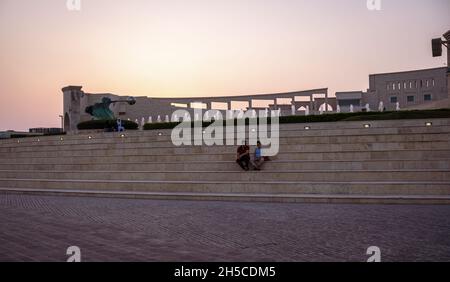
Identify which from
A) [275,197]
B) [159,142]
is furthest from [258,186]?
[159,142]

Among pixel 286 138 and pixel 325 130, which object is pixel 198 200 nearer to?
pixel 286 138

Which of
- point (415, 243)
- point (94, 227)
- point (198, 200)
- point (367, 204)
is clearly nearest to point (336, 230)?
point (415, 243)

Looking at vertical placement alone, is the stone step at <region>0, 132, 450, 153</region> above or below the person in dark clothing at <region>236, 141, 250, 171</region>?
above

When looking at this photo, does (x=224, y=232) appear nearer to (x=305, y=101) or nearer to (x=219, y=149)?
(x=219, y=149)

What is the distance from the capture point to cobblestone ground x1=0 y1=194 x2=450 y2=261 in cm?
636

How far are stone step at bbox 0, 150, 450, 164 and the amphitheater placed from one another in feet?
0.11

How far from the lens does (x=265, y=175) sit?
14.5m

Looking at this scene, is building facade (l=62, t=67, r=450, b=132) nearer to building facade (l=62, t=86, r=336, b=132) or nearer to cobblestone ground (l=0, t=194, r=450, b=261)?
building facade (l=62, t=86, r=336, b=132)

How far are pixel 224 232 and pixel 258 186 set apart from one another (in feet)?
18.6

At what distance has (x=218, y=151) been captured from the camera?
17.4m

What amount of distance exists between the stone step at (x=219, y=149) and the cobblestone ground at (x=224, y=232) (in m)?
4.80

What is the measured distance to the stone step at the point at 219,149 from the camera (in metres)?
15.4

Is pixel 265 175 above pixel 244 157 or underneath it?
underneath

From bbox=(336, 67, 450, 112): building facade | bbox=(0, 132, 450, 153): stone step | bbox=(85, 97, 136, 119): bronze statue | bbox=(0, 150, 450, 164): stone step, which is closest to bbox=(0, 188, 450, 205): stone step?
bbox=(0, 150, 450, 164): stone step
